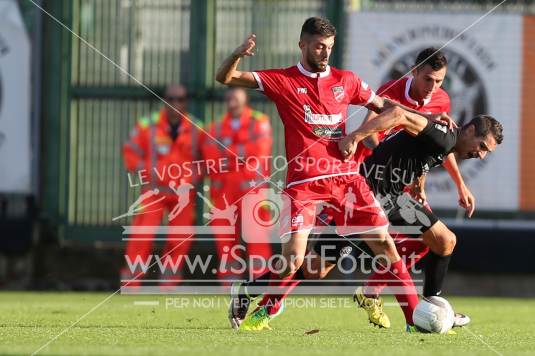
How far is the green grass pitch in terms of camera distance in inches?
266

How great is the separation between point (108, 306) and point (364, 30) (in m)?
4.87

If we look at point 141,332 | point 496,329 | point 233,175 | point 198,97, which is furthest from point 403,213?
point 198,97

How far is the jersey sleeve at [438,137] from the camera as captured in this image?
809 cm

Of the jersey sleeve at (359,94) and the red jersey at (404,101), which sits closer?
the jersey sleeve at (359,94)

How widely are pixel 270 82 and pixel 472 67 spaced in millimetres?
6195

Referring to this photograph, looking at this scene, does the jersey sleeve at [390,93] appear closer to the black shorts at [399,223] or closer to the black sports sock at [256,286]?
the black shorts at [399,223]

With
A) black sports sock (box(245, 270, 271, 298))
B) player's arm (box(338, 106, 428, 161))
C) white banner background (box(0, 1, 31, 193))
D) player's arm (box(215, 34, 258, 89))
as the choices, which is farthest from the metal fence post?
player's arm (box(338, 106, 428, 161))

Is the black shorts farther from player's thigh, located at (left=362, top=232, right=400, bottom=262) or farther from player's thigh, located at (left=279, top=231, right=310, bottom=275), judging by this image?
player's thigh, located at (left=279, top=231, right=310, bottom=275)

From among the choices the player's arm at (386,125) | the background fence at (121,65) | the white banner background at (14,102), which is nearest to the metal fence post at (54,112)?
the background fence at (121,65)

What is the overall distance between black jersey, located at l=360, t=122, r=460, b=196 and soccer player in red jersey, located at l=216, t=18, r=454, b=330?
0.19 meters

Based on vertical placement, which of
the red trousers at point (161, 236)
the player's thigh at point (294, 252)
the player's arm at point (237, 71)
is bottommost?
the red trousers at point (161, 236)

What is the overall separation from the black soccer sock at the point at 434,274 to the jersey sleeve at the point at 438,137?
82cm

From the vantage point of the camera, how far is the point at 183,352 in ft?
21.1

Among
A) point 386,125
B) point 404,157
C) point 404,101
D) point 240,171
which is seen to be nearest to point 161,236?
point 240,171
